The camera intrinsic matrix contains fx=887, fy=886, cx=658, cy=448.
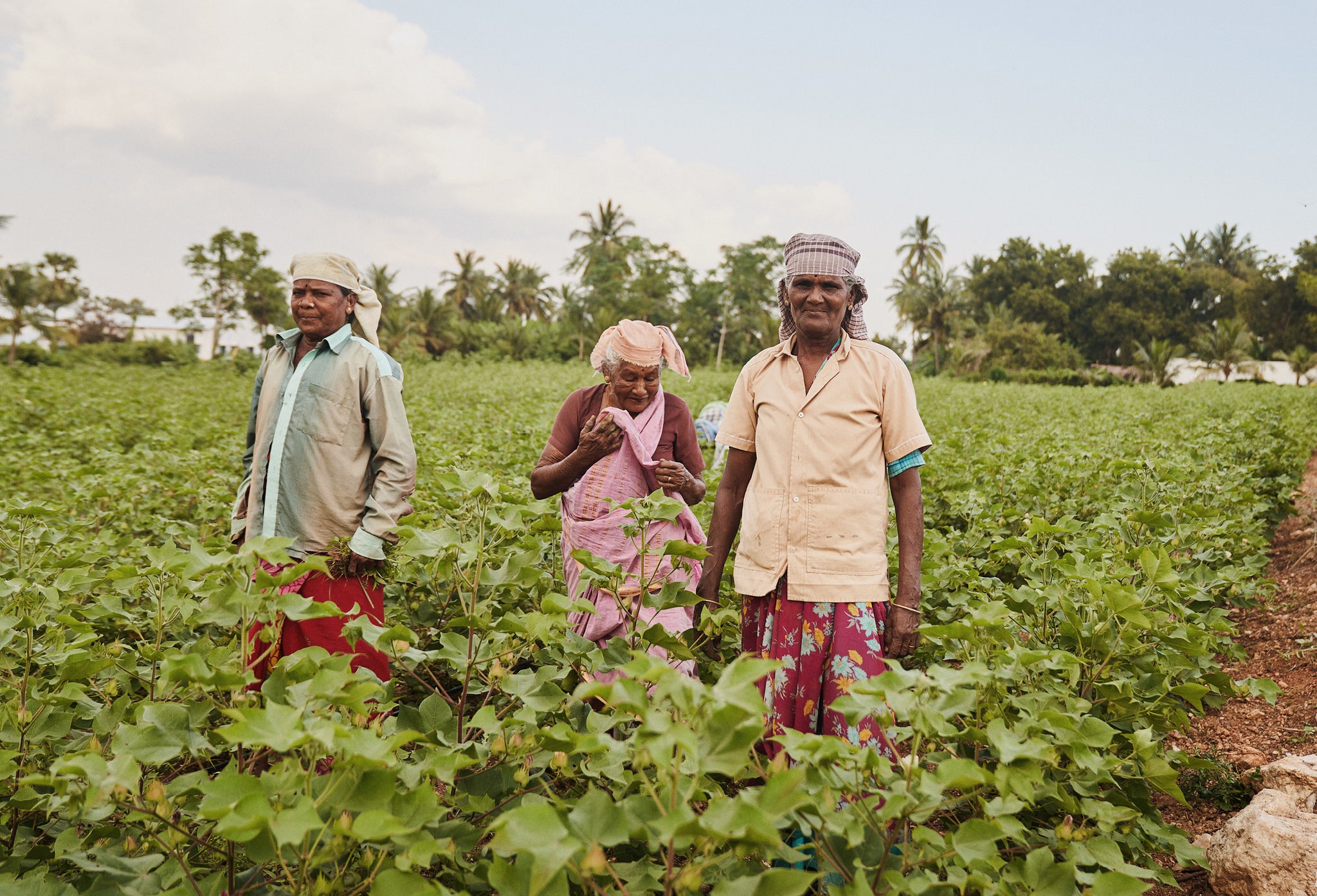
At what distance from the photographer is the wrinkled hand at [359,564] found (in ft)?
8.29

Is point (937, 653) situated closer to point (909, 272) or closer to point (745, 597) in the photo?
point (745, 597)

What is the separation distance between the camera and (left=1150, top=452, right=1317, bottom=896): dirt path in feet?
8.52

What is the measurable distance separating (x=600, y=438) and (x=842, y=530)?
0.83 metres

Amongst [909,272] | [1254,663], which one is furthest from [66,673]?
[909,272]

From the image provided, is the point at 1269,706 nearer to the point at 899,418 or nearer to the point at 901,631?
the point at 901,631

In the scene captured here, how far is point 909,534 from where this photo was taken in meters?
2.30

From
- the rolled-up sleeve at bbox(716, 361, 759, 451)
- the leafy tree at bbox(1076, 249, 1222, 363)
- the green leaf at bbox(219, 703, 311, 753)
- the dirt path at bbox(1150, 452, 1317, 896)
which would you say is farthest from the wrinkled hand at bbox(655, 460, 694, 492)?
the leafy tree at bbox(1076, 249, 1222, 363)

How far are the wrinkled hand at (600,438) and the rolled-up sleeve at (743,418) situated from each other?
0.38 metres

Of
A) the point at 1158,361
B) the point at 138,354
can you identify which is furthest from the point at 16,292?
the point at 1158,361

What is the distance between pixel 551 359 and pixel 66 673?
35573 millimetres

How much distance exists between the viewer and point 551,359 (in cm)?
3672

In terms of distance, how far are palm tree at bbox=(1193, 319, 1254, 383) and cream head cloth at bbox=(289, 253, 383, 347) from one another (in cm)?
4129

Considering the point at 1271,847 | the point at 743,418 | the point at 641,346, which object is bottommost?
the point at 1271,847

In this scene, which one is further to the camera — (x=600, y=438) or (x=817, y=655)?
(x=600, y=438)
